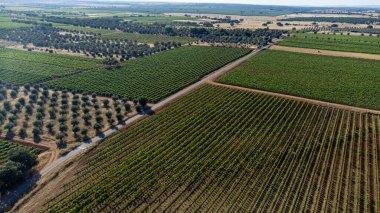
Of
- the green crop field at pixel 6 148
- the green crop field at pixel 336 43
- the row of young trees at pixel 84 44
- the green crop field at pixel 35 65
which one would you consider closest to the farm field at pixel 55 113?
the green crop field at pixel 6 148

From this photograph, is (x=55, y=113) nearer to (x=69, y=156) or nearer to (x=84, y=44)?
(x=69, y=156)

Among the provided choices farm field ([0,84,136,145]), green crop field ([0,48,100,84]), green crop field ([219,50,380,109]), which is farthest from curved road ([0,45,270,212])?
green crop field ([0,48,100,84])

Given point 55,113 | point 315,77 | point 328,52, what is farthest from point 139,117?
point 328,52

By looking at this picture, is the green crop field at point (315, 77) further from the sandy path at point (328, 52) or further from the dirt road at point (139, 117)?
the sandy path at point (328, 52)

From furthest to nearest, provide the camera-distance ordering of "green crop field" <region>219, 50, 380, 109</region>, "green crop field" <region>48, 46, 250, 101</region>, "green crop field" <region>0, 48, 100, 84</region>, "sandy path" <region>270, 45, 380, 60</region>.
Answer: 1. "sandy path" <region>270, 45, 380, 60</region>
2. "green crop field" <region>0, 48, 100, 84</region>
3. "green crop field" <region>48, 46, 250, 101</region>
4. "green crop field" <region>219, 50, 380, 109</region>

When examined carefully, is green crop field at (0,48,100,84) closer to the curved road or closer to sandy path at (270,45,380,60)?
the curved road
